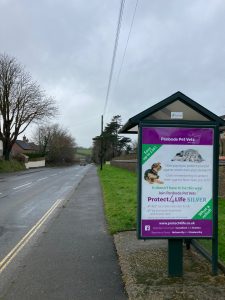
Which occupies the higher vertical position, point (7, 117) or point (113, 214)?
point (7, 117)

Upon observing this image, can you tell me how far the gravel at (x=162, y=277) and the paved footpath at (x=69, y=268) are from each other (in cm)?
20

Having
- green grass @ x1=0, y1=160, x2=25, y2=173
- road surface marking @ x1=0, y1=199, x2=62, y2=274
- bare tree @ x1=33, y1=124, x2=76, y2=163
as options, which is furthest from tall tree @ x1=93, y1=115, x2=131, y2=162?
road surface marking @ x1=0, y1=199, x2=62, y2=274

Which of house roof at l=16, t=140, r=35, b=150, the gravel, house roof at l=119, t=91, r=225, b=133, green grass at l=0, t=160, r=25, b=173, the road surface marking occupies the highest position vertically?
house roof at l=16, t=140, r=35, b=150

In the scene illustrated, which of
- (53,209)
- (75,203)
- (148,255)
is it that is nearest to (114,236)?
(148,255)

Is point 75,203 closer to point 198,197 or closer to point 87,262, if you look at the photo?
point 87,262

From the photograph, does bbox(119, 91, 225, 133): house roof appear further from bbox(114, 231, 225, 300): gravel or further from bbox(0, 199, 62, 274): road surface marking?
bbox(0, 199, 62, 274): road surface marking

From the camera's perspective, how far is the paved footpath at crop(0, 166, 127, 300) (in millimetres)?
5848

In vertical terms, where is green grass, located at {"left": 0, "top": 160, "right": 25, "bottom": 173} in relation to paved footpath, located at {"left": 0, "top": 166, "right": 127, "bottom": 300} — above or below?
above

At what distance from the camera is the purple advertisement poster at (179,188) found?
21.1 feet

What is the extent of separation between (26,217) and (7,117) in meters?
48.7

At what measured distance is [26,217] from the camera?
1349cm

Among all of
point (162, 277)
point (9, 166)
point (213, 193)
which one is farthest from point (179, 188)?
A: point (9, 166)

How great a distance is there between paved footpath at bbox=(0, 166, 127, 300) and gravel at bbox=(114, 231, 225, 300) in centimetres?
20

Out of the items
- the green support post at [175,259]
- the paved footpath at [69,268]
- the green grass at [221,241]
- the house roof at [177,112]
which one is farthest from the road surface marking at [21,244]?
the green grass at [221,241]
